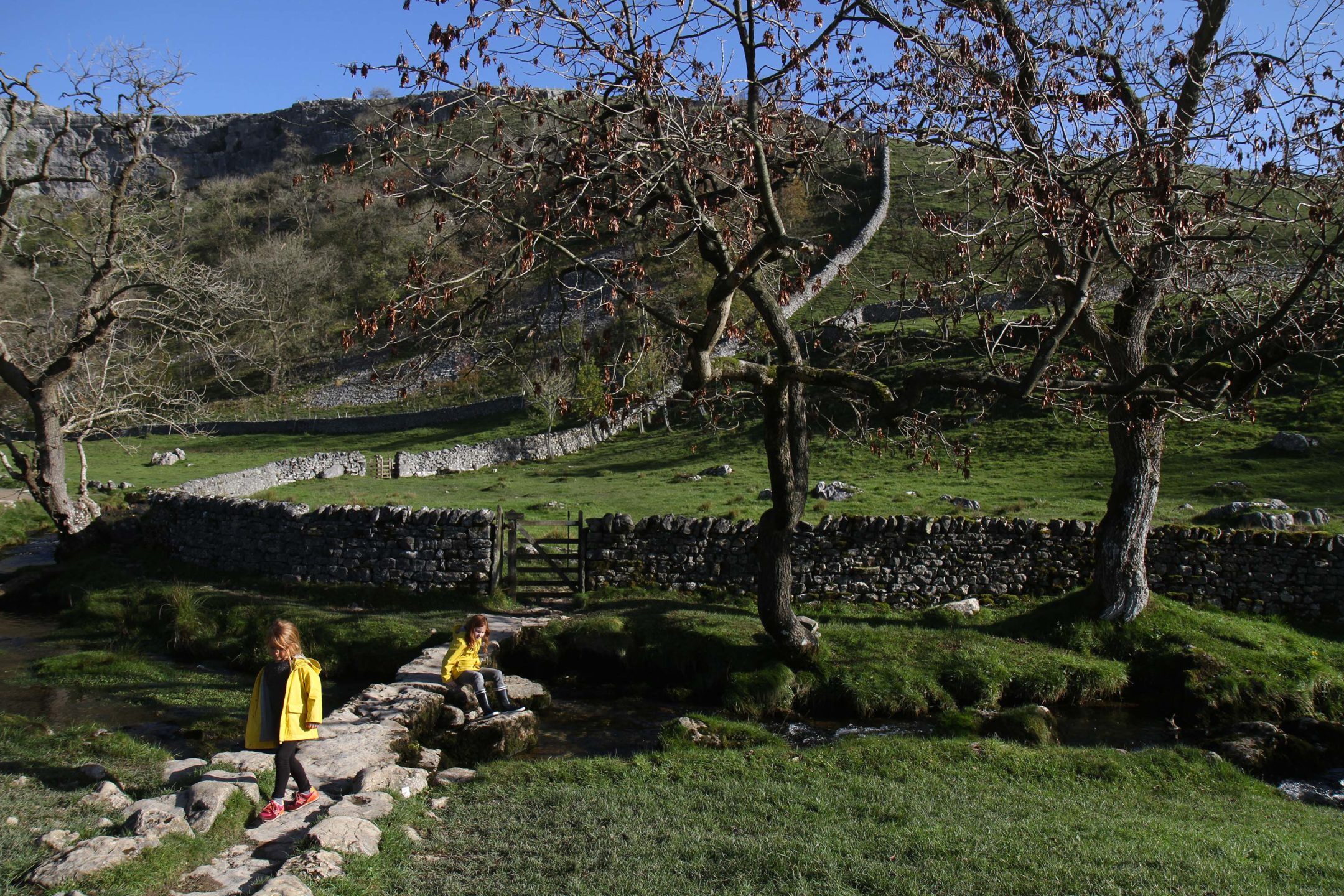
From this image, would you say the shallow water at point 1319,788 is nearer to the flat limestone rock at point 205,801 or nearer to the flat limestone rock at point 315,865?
the flat limestone rock at point 315,865

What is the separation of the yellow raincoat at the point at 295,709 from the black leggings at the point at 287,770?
0.22 feet

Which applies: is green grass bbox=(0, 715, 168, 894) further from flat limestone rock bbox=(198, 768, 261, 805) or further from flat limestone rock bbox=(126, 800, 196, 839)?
flat limestone rock bbox=(198, 768, 261, 805)

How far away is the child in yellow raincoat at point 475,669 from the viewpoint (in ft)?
34.4

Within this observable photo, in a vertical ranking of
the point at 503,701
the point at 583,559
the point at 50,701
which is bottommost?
the point at 50,701

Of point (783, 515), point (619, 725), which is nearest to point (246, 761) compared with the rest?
point (619, 725)

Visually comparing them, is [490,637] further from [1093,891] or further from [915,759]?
[1093,891]

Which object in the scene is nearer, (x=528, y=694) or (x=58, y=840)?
(x=58, y=840)

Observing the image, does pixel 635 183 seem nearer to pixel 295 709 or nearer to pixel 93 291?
pixel 295 709

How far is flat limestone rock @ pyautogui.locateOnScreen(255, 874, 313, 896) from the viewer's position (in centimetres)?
538

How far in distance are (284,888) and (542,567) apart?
37.1ft

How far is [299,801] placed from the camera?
7379 mm

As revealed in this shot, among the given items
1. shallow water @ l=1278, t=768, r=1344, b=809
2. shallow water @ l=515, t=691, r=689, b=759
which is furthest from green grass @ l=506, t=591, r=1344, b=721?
shallow water @ l=1278, t=768, r=1344, b=809

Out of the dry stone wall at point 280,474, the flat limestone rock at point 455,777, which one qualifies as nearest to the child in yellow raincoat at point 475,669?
the flat limestone rock at point 455,777

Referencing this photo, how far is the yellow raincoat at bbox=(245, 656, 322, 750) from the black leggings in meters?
0.07
